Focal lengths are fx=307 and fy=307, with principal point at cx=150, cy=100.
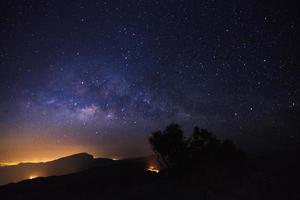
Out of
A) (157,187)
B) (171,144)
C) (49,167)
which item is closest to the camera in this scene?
(157,187)

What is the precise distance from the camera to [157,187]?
109ft

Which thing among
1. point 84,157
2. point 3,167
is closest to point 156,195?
point 84,157

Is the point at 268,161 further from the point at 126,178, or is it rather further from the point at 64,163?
the point at 64,163

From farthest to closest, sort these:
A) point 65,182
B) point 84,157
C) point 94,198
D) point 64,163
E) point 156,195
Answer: point 84,157 < point 64,163 < point 65,182 < point 94,198 < point 156,195

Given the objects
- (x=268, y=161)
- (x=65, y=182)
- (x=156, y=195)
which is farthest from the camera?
(x=268, y=161)

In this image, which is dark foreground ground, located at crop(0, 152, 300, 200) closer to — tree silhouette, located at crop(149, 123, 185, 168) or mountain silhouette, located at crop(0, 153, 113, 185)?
tree silhouette, located at crop(149, 123, 185, 168)

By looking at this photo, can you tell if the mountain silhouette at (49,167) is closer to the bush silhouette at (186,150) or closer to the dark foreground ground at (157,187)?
the dark foreground ground at (157,187)

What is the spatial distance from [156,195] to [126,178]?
17635 mm

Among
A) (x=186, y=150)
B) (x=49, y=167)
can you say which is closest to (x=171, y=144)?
(x=186, y=150)

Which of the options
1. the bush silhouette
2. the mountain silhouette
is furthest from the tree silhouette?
the mountain silhouette

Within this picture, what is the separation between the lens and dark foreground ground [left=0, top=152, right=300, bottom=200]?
31.8m

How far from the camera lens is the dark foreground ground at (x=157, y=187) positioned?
1251 inches

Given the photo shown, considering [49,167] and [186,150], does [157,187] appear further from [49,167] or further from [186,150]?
[49,167]

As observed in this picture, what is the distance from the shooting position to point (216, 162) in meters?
40.8
